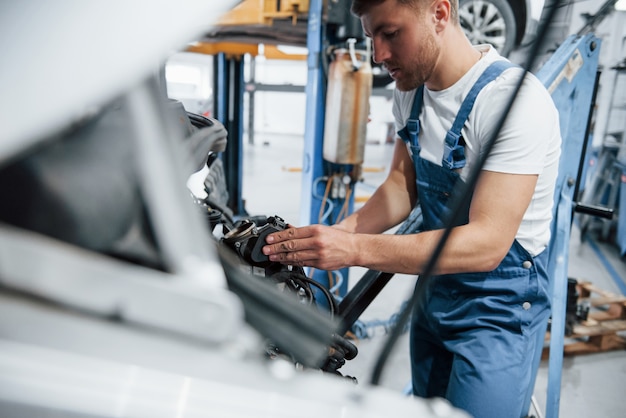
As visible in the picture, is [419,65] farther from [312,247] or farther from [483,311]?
[483,311]

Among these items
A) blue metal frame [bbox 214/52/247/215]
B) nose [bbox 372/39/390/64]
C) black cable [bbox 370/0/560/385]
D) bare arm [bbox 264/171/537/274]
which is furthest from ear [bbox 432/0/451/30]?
blue metal frame [bbox 214/52/247/215]

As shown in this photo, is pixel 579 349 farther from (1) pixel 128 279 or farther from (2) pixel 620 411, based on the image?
(1) pixel 128 279

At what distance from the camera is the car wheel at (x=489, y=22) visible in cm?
340

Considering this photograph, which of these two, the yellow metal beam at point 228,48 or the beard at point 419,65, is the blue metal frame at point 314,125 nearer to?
the beard at point 419,65

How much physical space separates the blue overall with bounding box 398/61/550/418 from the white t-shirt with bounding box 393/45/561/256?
26 millimetres

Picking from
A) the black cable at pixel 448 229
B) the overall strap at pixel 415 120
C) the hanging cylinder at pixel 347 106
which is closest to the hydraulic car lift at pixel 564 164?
the overall strap at pixel 415 120

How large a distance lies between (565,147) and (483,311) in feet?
2.41

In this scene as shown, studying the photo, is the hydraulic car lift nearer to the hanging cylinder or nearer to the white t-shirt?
the white t-shirt

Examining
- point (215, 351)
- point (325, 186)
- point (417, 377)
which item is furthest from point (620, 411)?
point (215, 351)

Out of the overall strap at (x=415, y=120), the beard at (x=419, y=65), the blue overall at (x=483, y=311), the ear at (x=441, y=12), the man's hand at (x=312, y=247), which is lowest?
the blue overall at (x=483, y=311)

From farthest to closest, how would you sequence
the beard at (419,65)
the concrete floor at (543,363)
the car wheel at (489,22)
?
the car wheel at (489,22) < the concrete floor at (543,363) < the beard at (419,65)

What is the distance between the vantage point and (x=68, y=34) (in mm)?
404

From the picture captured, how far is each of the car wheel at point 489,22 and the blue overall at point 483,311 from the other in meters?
2.47

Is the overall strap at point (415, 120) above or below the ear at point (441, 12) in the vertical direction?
below
